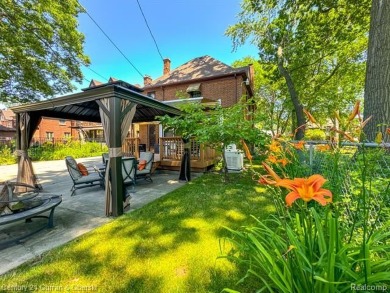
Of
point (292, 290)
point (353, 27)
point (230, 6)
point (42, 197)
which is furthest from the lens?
point (230, 6)

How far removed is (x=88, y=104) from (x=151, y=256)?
19.9ft

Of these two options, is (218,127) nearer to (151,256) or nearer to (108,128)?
(108,128)

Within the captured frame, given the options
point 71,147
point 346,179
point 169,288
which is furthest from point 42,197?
point 71,147

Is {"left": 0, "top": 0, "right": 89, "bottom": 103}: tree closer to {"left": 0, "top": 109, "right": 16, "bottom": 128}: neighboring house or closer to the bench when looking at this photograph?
the bench

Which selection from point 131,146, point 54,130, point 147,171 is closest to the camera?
point 147,171

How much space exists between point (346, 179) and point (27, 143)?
8.63 m

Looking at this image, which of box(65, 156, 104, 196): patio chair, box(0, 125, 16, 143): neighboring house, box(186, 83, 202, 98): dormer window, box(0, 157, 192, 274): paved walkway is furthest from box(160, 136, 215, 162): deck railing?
box(0, 125, 16, 143): neighboring house

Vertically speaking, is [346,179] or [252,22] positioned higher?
[252,22]

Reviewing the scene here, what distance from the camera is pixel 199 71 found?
15.3 metres

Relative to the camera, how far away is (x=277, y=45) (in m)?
9.48

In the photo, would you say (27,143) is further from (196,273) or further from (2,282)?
(196,273)

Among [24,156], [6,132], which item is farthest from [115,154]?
[6,132]

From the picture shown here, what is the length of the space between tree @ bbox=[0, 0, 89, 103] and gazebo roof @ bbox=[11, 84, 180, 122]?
6.27m

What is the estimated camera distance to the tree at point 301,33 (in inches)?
301
